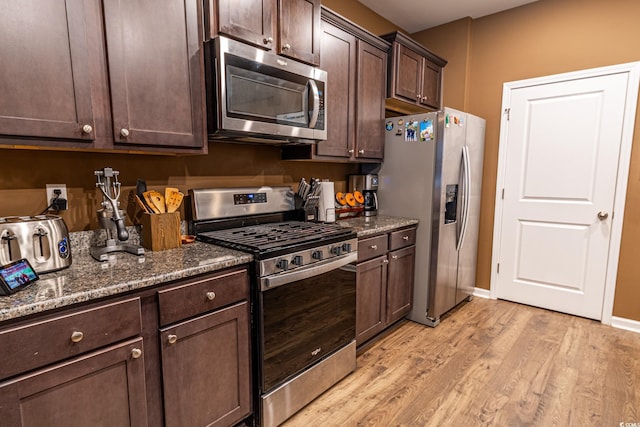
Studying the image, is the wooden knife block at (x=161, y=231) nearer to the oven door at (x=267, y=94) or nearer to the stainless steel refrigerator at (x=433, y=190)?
the oven door at (x=267, y=94)

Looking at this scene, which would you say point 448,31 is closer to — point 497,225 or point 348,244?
point 497,225

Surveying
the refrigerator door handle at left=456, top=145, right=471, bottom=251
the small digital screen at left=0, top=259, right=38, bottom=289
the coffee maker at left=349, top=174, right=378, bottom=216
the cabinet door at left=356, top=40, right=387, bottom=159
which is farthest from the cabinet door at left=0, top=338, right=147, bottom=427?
the refrigerator door handle at left=456, top=145, right=471, bottom=251

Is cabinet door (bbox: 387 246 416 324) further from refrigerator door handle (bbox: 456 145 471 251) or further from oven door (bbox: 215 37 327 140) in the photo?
oven door (bbox: 215 37 327 140)

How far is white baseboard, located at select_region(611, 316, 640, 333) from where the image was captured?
8.95 ft

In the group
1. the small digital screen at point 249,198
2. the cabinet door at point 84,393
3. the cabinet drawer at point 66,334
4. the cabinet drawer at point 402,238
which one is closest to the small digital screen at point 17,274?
the cabinet drawer at point 66,334

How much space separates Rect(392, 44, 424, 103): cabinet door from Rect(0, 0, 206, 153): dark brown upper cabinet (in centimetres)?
174

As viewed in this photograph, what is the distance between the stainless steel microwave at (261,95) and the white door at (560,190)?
2.12m

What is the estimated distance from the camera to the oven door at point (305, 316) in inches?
63.1

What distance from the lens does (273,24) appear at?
1.87m

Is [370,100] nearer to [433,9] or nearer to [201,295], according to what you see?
[433,9]

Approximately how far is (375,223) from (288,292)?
1.14m

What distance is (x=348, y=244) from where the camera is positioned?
2010 mm

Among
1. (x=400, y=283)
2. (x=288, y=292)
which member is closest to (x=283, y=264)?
(x=288, y=292)

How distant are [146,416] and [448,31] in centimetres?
390
